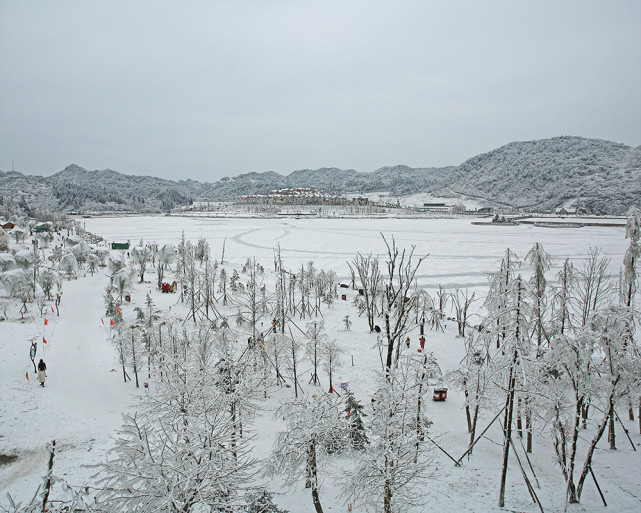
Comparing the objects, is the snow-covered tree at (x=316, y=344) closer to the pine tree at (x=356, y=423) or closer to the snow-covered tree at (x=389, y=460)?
the pine tree at (x=356, y=423)

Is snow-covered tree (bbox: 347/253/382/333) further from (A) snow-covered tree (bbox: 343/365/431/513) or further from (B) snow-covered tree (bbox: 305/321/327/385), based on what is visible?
(A) snow-covered tree (bbox: 343/365/431/513)

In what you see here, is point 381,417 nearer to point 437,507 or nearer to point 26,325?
point 437,507

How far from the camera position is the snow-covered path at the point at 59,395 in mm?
11711

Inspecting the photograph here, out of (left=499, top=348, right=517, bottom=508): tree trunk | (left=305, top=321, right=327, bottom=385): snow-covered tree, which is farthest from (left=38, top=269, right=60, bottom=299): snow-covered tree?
(left=499, top=348, right=517, bottom=508): tree trunk

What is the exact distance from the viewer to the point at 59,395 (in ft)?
49.2

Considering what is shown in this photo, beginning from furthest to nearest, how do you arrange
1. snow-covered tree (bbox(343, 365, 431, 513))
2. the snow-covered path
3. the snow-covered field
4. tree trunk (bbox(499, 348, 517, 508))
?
the snow-covered path < the snow-covered field < tree trunk (bbox(499, 348, 517, 508)) < snow-covered tree (bbox(343, 365, 431, 513))

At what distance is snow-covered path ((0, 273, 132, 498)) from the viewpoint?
1171cm

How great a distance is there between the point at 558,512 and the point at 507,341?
16.0 feet

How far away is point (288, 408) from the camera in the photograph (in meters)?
9.45

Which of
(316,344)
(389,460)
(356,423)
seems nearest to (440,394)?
(316,344)

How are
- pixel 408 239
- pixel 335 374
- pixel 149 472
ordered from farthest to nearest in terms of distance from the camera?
pixel 408 239
pixel 335 374
pixel 149 472

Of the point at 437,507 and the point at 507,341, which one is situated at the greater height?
the point at 507,341

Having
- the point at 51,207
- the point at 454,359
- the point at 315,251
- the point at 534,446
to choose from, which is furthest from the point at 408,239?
the point at 51,207

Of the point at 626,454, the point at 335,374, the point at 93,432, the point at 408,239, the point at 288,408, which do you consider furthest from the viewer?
the point at 408,239
